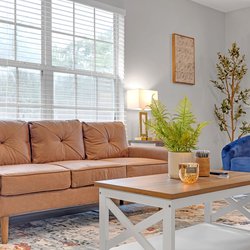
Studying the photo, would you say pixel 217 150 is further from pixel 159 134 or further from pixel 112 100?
pixel 159 134

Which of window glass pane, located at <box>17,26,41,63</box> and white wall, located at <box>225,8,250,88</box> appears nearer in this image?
window glass pane, located at <box>17,26,41,63</box>

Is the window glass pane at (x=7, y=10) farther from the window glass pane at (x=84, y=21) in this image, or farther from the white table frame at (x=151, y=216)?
the white table frame at (x=151, y=216)

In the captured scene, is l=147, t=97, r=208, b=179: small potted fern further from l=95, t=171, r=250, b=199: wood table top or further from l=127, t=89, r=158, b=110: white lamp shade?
l=127, t=89, r=158, b=110: white lamp shade

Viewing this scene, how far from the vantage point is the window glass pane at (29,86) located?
383 cm

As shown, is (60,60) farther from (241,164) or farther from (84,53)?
(241,164)

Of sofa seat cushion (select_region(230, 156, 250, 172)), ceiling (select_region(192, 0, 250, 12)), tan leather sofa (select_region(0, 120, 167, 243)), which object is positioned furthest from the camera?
ceiling (select_region(192, 0, 250, 12))

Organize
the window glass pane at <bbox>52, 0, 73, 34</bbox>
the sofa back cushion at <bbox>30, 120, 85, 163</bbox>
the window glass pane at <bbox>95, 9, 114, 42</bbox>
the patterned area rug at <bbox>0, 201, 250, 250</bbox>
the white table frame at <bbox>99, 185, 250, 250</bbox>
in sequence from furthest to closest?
the window glass pane at <bbox>95, 9, 114, 42</bbox>
the window glass pane at <bbox>52, 0, 73, 34</bbox>
the sofa back cushion at <bbox>30, 120, 85, 163</bbox>
the patterned area rug at <bbox>0, 201, 250, 250</bbox>
the white table frame at <bbox>99, 185, 250, 250</bbox>

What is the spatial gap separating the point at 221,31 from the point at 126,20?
2181 millimetres

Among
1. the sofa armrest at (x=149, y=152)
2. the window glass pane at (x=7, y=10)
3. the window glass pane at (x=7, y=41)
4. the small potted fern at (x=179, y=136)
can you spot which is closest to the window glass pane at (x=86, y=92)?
the sofa armrest at (x=149, y=152)

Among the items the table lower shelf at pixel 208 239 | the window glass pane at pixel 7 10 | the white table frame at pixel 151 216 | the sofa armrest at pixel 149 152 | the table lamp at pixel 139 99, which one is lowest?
the table lower shelf at pixel 208 239

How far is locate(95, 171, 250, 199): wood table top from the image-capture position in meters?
1.90

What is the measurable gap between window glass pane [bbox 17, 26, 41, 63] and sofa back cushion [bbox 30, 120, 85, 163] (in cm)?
73

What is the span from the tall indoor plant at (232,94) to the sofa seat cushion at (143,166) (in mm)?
2548

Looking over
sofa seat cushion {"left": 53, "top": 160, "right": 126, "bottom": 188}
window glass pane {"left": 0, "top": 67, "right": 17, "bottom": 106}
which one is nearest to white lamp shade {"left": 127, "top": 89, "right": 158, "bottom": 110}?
sofa seat cushion {"left": 53, "top": 160, "right": 126, "bottom": 188}
